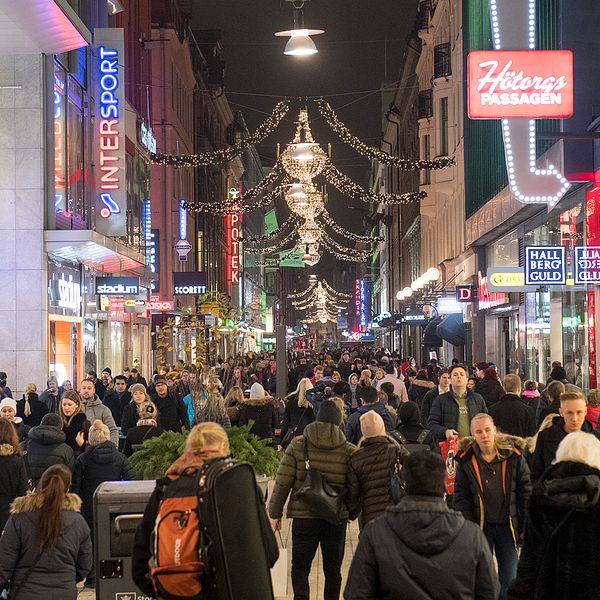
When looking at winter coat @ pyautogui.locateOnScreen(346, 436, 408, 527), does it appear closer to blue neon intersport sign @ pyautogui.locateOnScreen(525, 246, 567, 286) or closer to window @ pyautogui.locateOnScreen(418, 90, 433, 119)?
blue neon intersport sign @ pyautogui.locateOnScreen(525, 246, 567, 286)

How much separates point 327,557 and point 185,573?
3.86 metres

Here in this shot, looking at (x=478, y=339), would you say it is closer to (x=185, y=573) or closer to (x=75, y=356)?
(x=75, y=356)

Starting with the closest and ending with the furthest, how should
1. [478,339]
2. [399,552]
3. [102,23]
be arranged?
[399,552] < [102,23] < [478,339]

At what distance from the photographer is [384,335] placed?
11850 centimetres

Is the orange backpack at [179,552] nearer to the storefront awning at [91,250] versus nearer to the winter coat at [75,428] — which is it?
the winter coat at [75,428]

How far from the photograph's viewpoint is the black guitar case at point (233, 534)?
19.2 ft

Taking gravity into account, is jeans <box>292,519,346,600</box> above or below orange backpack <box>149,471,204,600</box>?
below

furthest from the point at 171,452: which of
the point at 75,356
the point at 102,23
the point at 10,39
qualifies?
the point at 102,23

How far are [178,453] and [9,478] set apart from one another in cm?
189

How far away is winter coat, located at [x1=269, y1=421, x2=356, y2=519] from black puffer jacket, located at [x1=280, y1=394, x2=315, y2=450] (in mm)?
6944

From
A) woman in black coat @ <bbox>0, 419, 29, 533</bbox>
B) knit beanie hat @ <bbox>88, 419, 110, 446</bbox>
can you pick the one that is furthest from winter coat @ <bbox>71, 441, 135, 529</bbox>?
woman in black coat @ <bbox>0, 419, 29, 533</bbox>

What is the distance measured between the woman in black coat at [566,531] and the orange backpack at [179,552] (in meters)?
1.92

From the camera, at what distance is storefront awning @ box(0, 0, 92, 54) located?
85.1 feet

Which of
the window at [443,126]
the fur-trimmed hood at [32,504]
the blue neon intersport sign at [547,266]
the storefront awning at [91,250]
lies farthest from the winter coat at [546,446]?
the window at [443,126]
